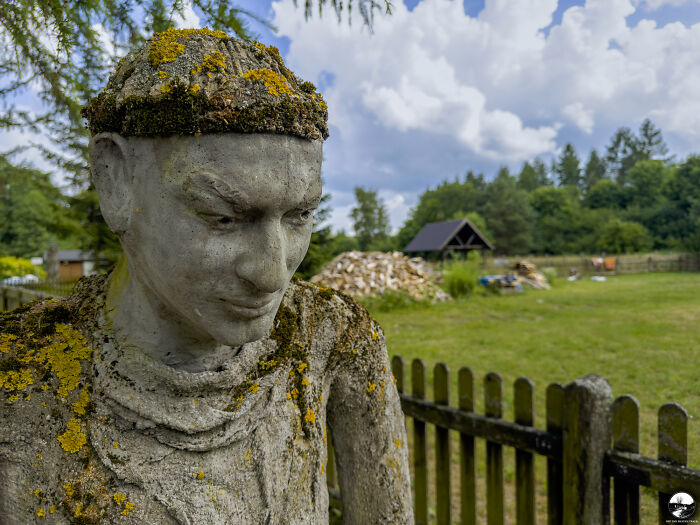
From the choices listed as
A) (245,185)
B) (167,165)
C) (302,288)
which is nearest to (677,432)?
(302,288)

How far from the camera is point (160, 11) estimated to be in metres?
2.01

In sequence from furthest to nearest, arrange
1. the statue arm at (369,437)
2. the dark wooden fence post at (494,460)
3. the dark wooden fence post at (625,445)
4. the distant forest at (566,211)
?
the distant forest at (566,211) → the dark wooden fence post at (494,460) → the dark wooden fence post at (625,445) → the statue arm at (369,437)

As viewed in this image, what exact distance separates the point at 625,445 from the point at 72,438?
236 cm

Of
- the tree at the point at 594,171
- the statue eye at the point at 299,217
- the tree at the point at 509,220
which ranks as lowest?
the statue eye at the point at 299,217

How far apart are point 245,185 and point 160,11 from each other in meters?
1.57

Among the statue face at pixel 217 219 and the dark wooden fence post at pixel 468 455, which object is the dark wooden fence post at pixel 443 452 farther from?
the statue face at pixel 217 219

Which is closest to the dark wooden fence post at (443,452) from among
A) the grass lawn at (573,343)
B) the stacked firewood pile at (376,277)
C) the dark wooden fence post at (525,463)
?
the dark wooden fence post at (525,463)

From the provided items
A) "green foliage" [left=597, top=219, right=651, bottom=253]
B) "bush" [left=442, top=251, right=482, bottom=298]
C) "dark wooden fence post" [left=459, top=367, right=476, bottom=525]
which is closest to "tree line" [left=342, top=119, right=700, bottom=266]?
"green foliage" [left=597, top=219, right=651, bottom=253]

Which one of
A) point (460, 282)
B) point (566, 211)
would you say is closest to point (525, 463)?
point (460, 282)

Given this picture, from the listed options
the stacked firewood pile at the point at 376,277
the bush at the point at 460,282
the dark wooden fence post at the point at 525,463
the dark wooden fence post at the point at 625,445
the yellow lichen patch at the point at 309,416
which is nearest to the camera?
the yellow lichen patch at the point at 309,416

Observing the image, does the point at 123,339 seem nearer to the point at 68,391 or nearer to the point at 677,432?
the point at 68,391

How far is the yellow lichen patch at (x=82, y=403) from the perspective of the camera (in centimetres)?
106

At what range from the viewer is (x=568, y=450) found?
234cm

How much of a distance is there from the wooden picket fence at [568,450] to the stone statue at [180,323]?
163 cm
